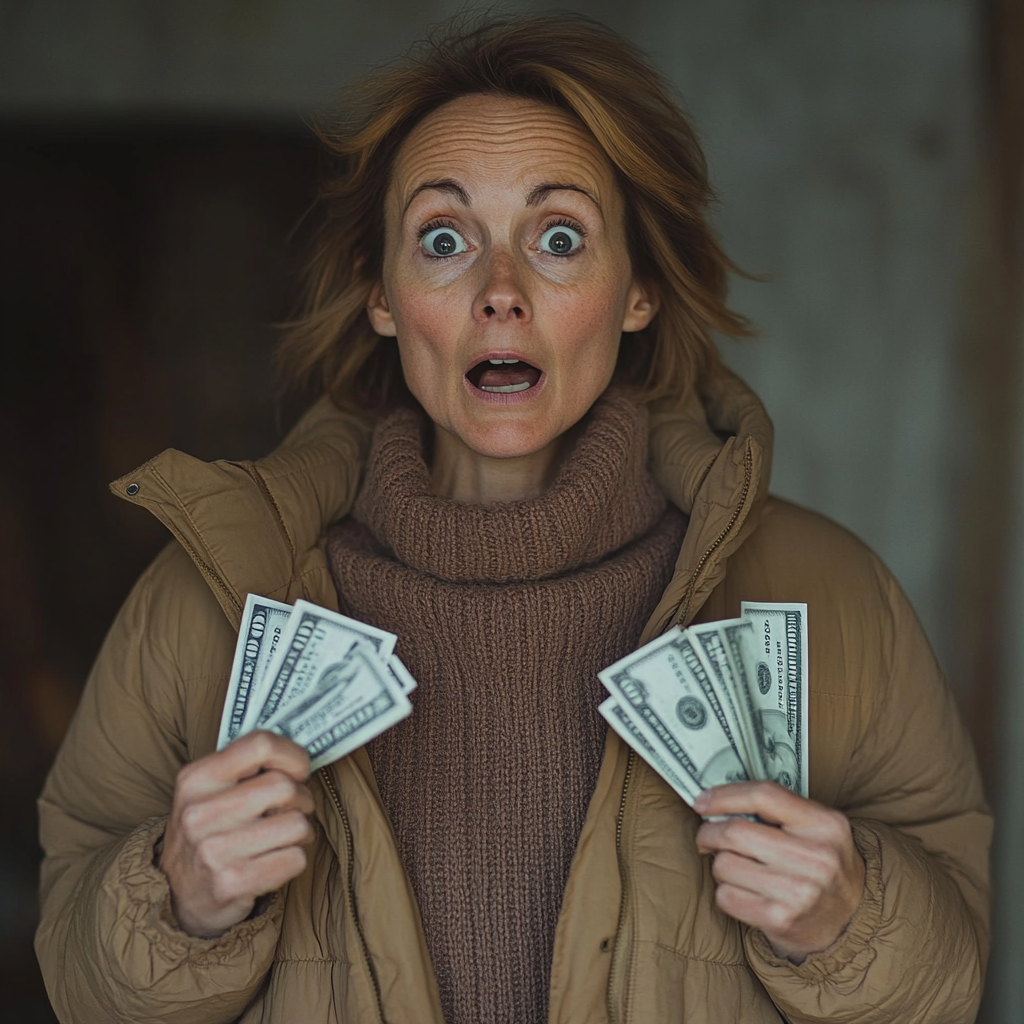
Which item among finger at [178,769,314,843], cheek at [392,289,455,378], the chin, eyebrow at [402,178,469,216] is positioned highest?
eyebrow at [402,178,469,216]

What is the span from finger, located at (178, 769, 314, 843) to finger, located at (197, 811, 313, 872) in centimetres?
1

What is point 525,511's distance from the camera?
270 cm

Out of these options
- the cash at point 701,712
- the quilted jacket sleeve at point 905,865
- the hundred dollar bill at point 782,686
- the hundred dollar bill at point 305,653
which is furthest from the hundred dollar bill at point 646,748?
the hundred dollar bill at point 305,653

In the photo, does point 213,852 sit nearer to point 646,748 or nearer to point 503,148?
point 646,748

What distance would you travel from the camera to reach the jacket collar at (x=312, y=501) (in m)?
2.55

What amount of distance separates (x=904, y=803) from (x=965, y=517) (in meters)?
2.33

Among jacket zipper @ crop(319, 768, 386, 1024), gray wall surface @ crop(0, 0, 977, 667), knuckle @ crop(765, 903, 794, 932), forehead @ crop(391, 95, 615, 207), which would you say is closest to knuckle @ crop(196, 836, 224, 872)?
jacket zipper @ crop(319, 768, 386, 1024)

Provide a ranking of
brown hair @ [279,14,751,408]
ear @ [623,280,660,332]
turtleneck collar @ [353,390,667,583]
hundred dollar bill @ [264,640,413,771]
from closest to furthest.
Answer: hundred dollar bill @ [264,640,413,771] < turtleneck collar @ [353,390,667,583] < brown hair @ [279,14,751,408] < ear @ [623,280,660,332]

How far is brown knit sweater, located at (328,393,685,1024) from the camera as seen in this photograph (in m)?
2.51

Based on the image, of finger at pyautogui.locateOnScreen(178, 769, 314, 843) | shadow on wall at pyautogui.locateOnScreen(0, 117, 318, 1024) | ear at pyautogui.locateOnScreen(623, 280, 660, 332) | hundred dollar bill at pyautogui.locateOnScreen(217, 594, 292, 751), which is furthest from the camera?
shadow on wall at pyautogui.locateOnScreen(0, 117, 318, 1024)

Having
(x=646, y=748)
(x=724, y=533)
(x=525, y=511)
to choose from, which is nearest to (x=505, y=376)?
(x=525, y=511)

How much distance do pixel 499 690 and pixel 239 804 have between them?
2.23 ft

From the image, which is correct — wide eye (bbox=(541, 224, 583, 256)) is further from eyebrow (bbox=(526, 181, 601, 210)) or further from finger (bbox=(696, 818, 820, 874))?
finger (bbox=(696, 818, 820, 874))

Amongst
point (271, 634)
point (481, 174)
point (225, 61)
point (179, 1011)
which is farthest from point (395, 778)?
point (225, 61)
